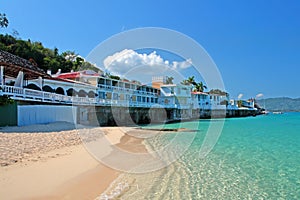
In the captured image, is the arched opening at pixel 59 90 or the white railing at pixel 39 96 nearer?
the white railing at pixel 39 96

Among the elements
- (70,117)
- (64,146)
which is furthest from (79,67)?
(64,146)

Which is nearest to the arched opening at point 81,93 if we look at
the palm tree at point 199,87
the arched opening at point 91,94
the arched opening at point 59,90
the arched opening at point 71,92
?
the arched opening at point 91,94

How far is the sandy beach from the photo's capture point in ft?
17.5

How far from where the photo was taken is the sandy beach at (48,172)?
5320 mm

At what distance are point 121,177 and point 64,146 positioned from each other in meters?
4.05

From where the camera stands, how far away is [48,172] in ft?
21.6

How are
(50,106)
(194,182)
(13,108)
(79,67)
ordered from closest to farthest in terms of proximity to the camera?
(194,182), (13,108), (50,106), (79,67)

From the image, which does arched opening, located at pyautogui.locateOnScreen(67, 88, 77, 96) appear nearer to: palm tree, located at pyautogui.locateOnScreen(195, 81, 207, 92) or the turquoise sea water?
the turquoise sea water

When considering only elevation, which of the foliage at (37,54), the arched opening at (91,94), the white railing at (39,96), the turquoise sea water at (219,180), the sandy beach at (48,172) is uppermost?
the foliage at (37,54)

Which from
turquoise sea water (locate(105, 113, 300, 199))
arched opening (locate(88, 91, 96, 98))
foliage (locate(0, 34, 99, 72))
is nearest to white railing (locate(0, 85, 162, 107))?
arched opening (locate(88, 91, 96, 98))

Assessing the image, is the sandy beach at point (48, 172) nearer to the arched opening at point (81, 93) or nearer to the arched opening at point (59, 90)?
the arched opening at point (59, 90)

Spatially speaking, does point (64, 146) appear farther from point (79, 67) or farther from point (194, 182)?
point (79, 67)

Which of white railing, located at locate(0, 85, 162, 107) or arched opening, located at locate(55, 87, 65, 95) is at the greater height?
arched opening, located at locate(55, 87, 65, 95)

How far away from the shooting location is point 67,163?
25.8ft
